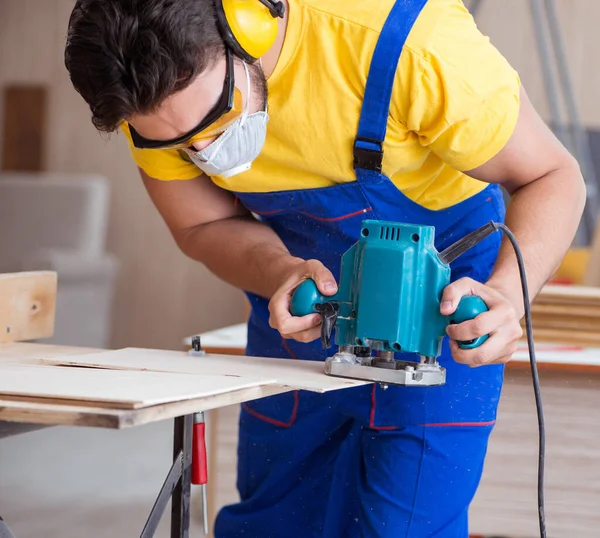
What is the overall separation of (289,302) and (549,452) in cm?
126

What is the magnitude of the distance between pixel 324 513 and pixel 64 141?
4.16 metres

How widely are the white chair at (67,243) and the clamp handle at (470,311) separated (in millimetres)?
3440

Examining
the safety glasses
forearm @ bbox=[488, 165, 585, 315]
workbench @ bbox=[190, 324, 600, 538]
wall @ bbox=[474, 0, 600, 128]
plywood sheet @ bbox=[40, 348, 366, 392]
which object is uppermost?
wall @ bbox=[474, 0, 600, 128]

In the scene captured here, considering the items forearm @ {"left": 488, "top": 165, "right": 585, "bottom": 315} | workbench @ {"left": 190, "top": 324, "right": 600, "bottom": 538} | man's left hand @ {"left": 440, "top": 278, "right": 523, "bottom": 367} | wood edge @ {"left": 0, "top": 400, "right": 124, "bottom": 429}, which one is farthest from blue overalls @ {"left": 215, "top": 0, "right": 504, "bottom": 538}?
workbench @ {"left": 190, "top": 324, "right": 600, "bottom": 538}

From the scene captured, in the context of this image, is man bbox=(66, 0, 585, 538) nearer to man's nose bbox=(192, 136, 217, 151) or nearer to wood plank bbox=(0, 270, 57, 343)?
man's nose bbox=(192, 136, 217, 151)

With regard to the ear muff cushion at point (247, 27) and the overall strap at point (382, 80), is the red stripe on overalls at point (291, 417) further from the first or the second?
the ear muff cushion at point (247, 27)

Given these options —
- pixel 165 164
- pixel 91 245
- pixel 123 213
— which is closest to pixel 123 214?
pixel 123 213

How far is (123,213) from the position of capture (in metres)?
5.20

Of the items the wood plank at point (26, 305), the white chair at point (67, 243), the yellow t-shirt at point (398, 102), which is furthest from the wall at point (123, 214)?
the yellow t-shirt at point (398, 102)

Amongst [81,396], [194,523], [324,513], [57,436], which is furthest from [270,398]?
[57,436]

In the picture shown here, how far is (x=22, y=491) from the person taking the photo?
10.7 feet

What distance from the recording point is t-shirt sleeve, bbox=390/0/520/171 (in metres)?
1.23

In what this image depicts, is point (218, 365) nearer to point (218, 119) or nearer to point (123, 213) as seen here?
point (218, 119)

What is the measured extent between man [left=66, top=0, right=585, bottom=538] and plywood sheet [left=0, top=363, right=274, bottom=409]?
18cm
